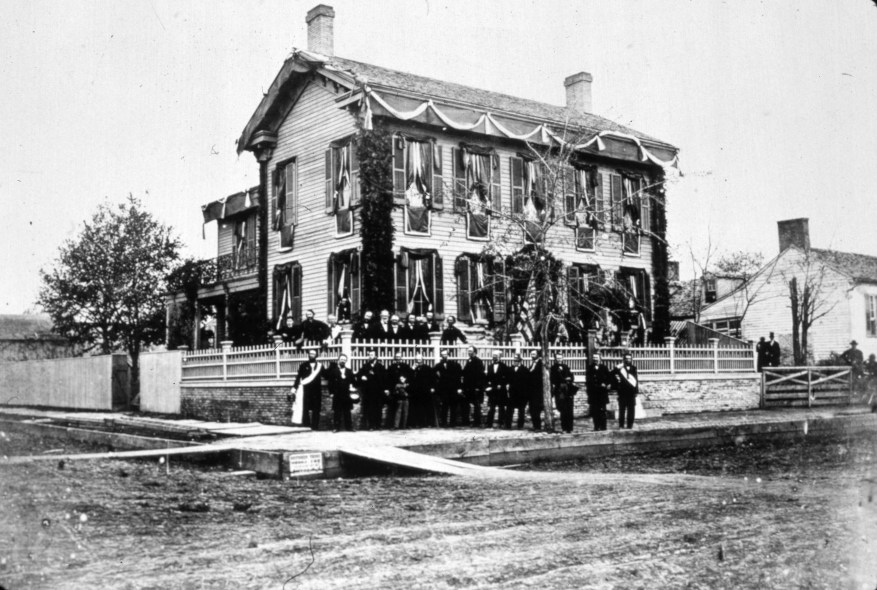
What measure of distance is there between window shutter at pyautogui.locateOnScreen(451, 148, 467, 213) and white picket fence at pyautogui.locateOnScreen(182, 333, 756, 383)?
3708mm

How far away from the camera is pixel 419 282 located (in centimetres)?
2064

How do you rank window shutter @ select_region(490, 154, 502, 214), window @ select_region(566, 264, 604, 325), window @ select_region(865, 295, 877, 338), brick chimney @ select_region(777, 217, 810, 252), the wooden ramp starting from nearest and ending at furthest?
the wooden ramp → brick chimney @ select_region(777, 217, 810, 252) → window @ select_region(865, 295, 877, 338) → window shutter @ select_region(490, 154, 502, 214) → window @ select_region(566, 264, 604, 325)

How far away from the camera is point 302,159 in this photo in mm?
22688

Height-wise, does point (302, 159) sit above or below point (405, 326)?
above

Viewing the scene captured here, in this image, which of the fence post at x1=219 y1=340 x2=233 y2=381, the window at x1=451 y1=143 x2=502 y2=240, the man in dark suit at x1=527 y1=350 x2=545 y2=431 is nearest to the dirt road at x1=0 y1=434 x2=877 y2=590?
the man in dark suit at x1=527 y1=350 x2=545 y2=431

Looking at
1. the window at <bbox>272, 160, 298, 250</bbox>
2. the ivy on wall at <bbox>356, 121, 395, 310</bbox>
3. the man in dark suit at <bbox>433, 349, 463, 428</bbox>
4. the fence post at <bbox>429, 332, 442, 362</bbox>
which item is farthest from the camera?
the window at <bbox>272, 160, 298, 250</bbox>

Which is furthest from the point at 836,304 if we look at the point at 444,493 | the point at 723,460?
the point at 444,493

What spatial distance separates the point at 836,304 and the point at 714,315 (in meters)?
19.9

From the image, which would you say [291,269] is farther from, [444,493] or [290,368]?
[444,493]

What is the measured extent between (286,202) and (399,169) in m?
4.28

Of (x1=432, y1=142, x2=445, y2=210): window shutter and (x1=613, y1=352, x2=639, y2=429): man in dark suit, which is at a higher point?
(x1=432, y1=142, x2=445, y2=210): window shutter

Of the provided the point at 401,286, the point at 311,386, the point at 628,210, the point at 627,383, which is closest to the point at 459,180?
the point at 401,286

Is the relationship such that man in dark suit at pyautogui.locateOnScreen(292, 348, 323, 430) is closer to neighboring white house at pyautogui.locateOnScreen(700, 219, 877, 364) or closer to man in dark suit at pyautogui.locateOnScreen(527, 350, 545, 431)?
man in dark suit at pyautogui.locateOnScreen(527, 350, 545, 431)

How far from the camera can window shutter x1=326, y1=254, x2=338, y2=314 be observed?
68.9 feet
